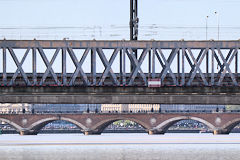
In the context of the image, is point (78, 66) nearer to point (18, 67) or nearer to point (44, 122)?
point (18, 67)

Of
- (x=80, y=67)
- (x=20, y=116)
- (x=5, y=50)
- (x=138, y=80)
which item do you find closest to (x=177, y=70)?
(x=138, y=80)

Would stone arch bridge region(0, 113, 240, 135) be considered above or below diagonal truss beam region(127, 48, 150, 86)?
below

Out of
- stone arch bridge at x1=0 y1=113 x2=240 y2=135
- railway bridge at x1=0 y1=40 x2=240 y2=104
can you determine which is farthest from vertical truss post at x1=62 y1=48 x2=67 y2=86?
stone arch bridge at x1=0 y1=113 x2=240 y2=135

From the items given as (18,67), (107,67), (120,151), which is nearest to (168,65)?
(107,67)

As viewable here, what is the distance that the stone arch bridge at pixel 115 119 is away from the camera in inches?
6959

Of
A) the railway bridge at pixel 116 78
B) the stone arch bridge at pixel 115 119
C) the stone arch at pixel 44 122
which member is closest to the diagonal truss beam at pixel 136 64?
the railway bridge at pixel 116 78

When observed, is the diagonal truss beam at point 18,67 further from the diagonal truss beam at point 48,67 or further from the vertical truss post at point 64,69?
the vertical truss post at point 64,69

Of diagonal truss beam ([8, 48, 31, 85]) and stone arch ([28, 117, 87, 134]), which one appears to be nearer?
diagonal truss beam ([8, 48, 31, 85])

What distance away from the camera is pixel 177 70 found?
264ft

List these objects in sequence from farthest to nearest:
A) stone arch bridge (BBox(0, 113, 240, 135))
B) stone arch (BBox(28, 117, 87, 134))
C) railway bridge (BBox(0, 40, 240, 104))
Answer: stone arch (BBox(28, 117, 87, 134)) → stone arch bridge (BBox(0, 113, 240, 135)) → railway bridge (BBox(0, 40, 240, 104))

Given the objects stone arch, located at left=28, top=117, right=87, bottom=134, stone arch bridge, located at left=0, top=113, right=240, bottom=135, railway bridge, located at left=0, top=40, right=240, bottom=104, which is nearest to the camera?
railway bridge, located at left=0, top=40, right=240, bottom=104

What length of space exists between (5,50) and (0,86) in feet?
13.7

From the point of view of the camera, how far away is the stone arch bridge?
176750 millimetres
